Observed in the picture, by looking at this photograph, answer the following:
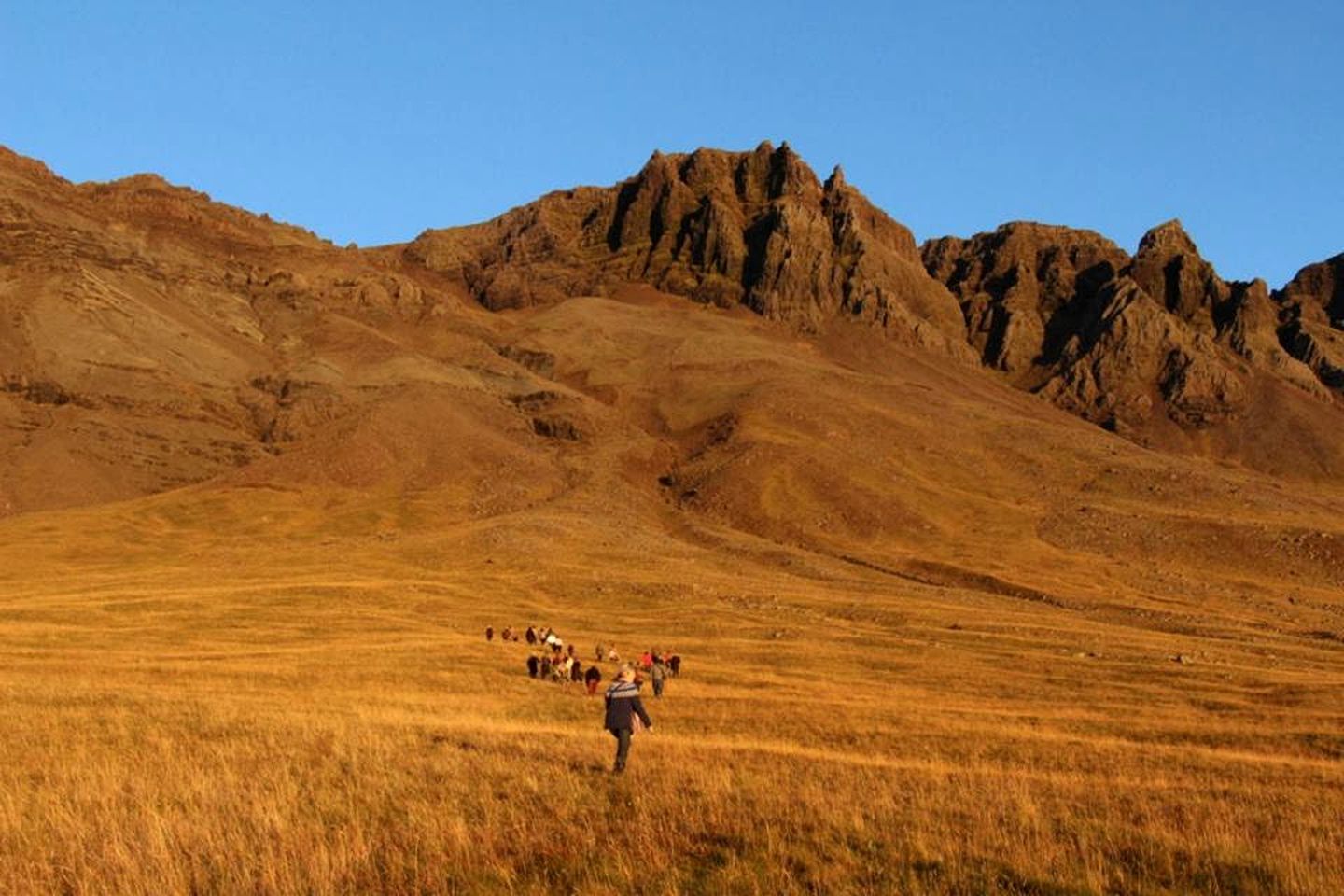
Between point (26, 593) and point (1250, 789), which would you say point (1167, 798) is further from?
point (26, 593)

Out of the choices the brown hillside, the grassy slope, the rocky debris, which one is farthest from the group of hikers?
the rocky debris

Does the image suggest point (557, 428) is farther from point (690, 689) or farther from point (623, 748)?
point (623, 748)

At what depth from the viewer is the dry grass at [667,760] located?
40.9 ft

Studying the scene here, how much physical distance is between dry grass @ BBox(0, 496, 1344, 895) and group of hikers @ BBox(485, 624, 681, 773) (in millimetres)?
934

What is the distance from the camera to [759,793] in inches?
688

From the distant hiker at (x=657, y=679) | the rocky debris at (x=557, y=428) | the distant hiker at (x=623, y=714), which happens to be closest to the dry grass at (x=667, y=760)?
the distant hiker at (x=623, y=714)

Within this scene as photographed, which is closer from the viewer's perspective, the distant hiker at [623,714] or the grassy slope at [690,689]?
the grassy slope at [690,689]

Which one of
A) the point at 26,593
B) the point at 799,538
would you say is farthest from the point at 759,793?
the point at 799,538

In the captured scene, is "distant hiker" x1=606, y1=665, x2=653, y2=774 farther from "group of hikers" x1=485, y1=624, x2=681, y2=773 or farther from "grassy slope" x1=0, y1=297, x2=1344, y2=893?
"grassy slope" x1=0, y1=297, x2=1344, y2=893

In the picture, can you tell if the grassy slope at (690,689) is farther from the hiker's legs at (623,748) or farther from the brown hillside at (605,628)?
the hiker's legs at (623,748)

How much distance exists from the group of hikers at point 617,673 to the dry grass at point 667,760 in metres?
0.93

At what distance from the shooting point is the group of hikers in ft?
65.0

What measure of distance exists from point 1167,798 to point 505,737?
45.7 feet

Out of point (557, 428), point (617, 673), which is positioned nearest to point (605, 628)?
point (617, 673)
